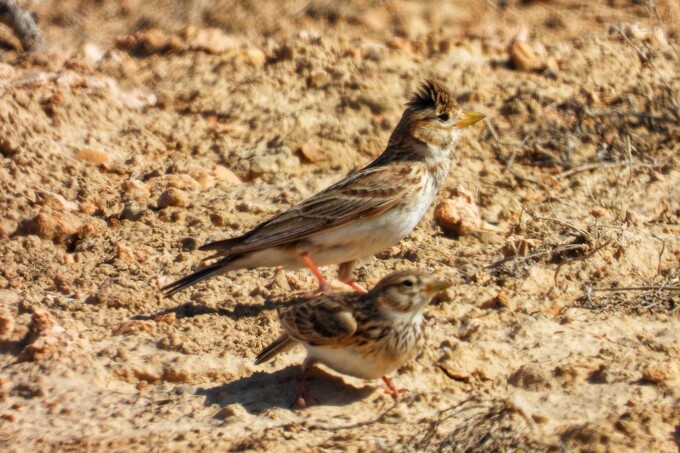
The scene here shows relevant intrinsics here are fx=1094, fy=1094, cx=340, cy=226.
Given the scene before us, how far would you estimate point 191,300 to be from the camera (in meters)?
7.09

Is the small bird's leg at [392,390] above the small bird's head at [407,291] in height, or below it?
below

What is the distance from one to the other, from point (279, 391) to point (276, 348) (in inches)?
9.7

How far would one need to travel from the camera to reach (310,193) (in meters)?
8.52

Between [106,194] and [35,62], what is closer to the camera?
[106,194]

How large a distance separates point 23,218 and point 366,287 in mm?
2562

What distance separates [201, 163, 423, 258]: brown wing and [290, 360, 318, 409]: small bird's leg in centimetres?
134

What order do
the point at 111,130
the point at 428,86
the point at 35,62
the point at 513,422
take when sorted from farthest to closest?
1. the point at 35,62
2. the point at 111,130
3. the point at 428,86
4. the point at 513,422

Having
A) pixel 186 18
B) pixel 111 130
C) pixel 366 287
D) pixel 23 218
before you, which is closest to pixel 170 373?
pixel 366 287

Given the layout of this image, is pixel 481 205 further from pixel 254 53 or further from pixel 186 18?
pixel 186 18

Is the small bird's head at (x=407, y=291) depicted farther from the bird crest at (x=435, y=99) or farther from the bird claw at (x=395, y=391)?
the bird crest at (x=435, y=99)

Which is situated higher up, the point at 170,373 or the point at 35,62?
the point at 35,62

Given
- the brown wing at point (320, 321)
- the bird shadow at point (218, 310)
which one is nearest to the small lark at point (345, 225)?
the bird shadow at point (218, 310)

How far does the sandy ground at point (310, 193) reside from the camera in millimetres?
5680

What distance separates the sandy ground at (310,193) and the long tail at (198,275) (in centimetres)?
16
